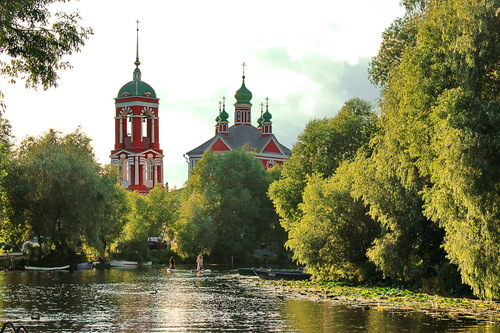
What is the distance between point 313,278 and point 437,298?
16.3 metres

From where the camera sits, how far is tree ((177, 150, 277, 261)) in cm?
8938

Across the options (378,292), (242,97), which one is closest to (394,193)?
(378,292)

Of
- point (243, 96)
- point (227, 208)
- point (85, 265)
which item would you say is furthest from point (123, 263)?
point (243, 96)

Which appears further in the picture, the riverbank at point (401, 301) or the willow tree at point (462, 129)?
the riverbank at point (401, 301)

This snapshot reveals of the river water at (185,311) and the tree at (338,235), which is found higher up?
the tree at (338,235)

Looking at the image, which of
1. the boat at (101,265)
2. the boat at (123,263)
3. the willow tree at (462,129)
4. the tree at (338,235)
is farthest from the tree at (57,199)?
the willow tree at (462,129)

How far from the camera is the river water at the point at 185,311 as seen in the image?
92.3ft

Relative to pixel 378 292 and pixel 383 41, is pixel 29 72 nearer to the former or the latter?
pixel 378 292

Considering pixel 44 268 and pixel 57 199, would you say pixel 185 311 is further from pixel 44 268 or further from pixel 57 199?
pixel 44 268

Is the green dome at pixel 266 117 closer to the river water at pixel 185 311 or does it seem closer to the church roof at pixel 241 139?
the church roof at pixel 241 139

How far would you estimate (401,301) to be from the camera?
3653 centimetres

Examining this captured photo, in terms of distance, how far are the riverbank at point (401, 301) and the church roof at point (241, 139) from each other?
104635 mm

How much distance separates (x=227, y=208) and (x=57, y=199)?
30498mm

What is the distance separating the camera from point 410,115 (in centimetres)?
3728
